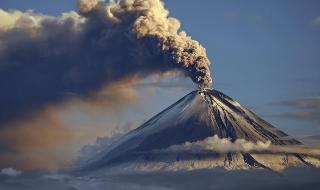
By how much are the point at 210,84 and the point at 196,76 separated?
621 centimetres

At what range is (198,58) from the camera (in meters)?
166

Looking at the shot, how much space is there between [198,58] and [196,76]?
355 cm

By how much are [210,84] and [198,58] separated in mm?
8335

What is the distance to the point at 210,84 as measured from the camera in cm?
17275

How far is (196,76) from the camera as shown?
550 feet
